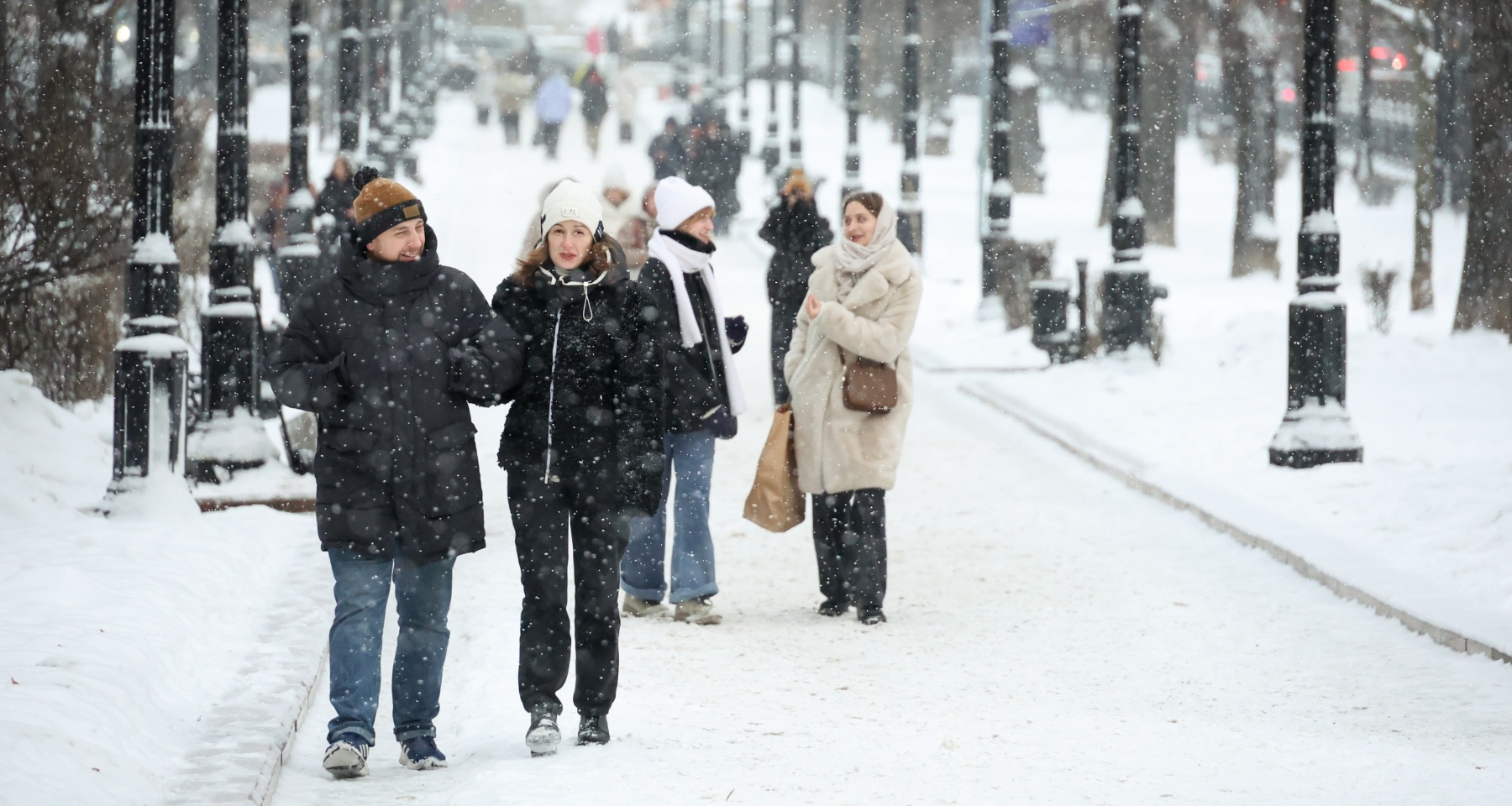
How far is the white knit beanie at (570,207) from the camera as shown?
6027 millimetres

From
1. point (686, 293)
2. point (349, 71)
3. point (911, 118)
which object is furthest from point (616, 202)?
point (911, 118)

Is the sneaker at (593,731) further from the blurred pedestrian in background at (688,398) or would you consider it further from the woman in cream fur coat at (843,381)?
the woman in cream fur coat at (843,381)

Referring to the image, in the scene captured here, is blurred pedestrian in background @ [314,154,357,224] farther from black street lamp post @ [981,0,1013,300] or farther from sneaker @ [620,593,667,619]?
sneaker @ [620,593,667,619]

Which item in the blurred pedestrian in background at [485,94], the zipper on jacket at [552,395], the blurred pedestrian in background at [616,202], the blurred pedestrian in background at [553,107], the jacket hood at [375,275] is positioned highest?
the blurred pedestrian in background at [485,94]

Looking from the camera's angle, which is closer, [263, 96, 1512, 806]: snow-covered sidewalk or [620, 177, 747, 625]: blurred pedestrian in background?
[263, 96, 1512, 806]: snow-covered sidewalk

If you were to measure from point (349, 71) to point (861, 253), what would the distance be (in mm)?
15554

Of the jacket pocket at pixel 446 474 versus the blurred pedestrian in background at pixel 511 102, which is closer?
the jacket pocket at pixel 446 474

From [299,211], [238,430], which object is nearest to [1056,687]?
[238,430]

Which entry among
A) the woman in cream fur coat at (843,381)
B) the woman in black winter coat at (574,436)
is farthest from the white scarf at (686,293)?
the woman in black winter coat at (574,436)

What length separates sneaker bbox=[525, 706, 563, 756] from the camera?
19.9 feet

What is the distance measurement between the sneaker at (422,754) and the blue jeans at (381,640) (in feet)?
0.06

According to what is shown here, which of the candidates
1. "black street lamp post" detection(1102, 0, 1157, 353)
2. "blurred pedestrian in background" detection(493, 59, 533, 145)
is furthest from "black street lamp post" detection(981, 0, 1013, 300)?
"blurred pedestrian in background" detection(493, 59, 533, 145)

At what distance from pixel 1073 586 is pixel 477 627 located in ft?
9.64

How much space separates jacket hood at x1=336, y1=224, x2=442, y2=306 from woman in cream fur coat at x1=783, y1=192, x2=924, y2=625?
2.67 m
